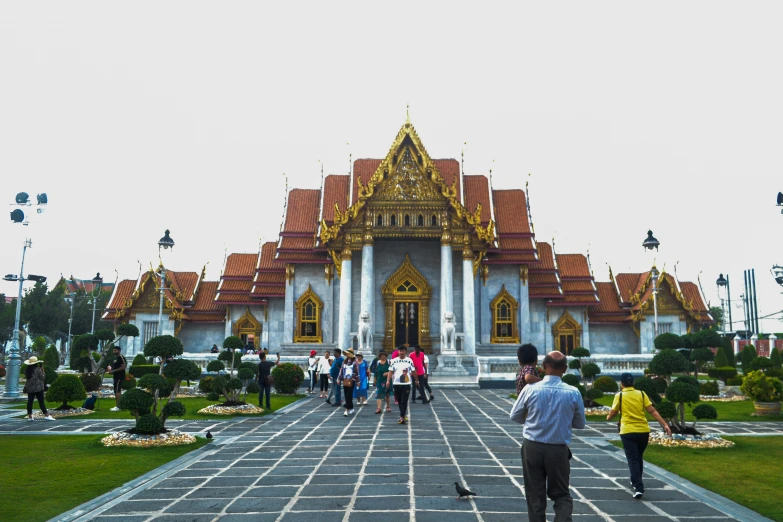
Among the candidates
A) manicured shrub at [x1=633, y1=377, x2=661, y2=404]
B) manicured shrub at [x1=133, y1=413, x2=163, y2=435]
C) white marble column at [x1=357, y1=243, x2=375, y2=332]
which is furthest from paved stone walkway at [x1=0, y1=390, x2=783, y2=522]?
white marble column at [x1=357, y1=243, x2=375, y2=332]

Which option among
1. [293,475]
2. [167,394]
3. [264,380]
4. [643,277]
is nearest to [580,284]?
[643,277]

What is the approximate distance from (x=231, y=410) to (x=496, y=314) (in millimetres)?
20413

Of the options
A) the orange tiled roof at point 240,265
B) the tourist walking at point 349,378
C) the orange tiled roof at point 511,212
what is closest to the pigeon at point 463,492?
the tourist walking at point 349,378

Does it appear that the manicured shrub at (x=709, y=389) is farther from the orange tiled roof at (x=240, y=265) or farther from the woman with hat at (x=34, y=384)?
the orange tiled roof at (x=240, y=265)

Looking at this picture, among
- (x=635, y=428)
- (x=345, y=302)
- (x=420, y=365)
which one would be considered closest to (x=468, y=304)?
(x=345, y=302)

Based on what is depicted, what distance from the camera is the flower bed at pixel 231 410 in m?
→ 16.6

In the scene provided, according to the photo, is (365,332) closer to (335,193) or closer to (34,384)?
(335,193)

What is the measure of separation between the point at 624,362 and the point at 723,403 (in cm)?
833

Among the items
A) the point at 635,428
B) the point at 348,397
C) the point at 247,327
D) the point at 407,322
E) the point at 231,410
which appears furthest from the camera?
the point at 247,327

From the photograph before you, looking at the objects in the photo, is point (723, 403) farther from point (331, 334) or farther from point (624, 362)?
point (331, 334)

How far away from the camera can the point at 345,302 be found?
3138cm

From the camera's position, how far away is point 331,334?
33.9 meters

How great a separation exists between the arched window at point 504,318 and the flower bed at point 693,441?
890 inches

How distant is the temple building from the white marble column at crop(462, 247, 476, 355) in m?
0.05
